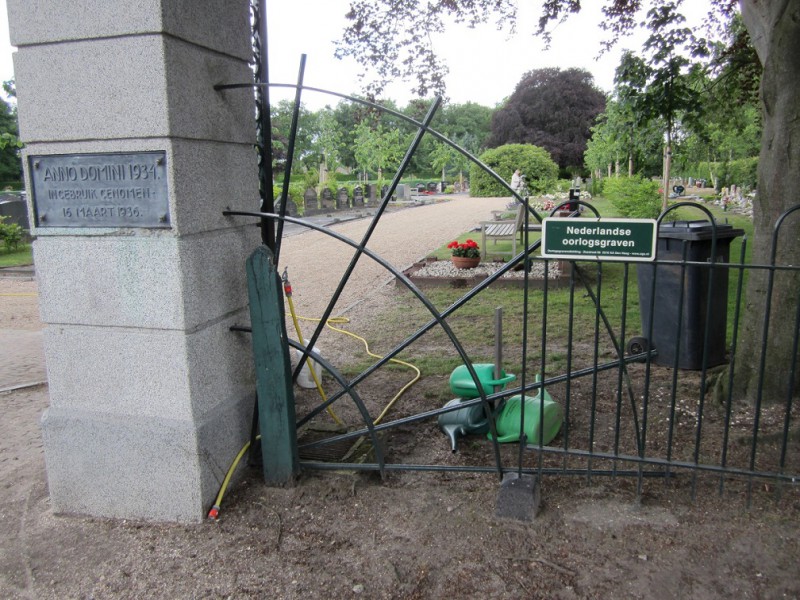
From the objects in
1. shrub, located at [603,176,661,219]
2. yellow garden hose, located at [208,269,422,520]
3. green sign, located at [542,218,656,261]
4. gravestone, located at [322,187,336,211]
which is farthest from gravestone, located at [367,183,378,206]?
green sign, located at [542,218,656,261]

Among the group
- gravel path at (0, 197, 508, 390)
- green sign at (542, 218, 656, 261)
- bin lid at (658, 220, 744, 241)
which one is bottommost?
gravel path at (0, 197, 508, 390)

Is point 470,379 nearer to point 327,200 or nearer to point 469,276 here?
point 469,276

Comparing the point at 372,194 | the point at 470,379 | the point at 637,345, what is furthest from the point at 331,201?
the point at 470,379

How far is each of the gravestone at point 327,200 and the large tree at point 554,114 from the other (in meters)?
27.0

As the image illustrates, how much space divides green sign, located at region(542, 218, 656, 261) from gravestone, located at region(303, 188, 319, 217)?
81.2 feet

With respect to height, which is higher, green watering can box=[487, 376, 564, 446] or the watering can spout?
green watering can box=[487, 376, 564, 446]

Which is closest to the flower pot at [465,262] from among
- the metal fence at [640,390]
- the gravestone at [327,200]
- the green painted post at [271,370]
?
the metal fence at [640,390]

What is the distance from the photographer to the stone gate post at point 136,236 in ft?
9.62

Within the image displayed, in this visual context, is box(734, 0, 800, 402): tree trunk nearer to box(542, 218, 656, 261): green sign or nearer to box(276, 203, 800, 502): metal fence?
box(276, 203, 800, 502): metal fence

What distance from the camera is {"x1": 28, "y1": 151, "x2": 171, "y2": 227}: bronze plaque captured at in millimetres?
2975

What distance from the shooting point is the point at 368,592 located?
2.59 meters

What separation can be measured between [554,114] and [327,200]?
30.6 meters

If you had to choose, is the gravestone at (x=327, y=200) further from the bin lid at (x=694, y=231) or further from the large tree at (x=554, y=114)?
the large tree at (x=554, y=114)

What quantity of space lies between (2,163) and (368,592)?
55.0m
